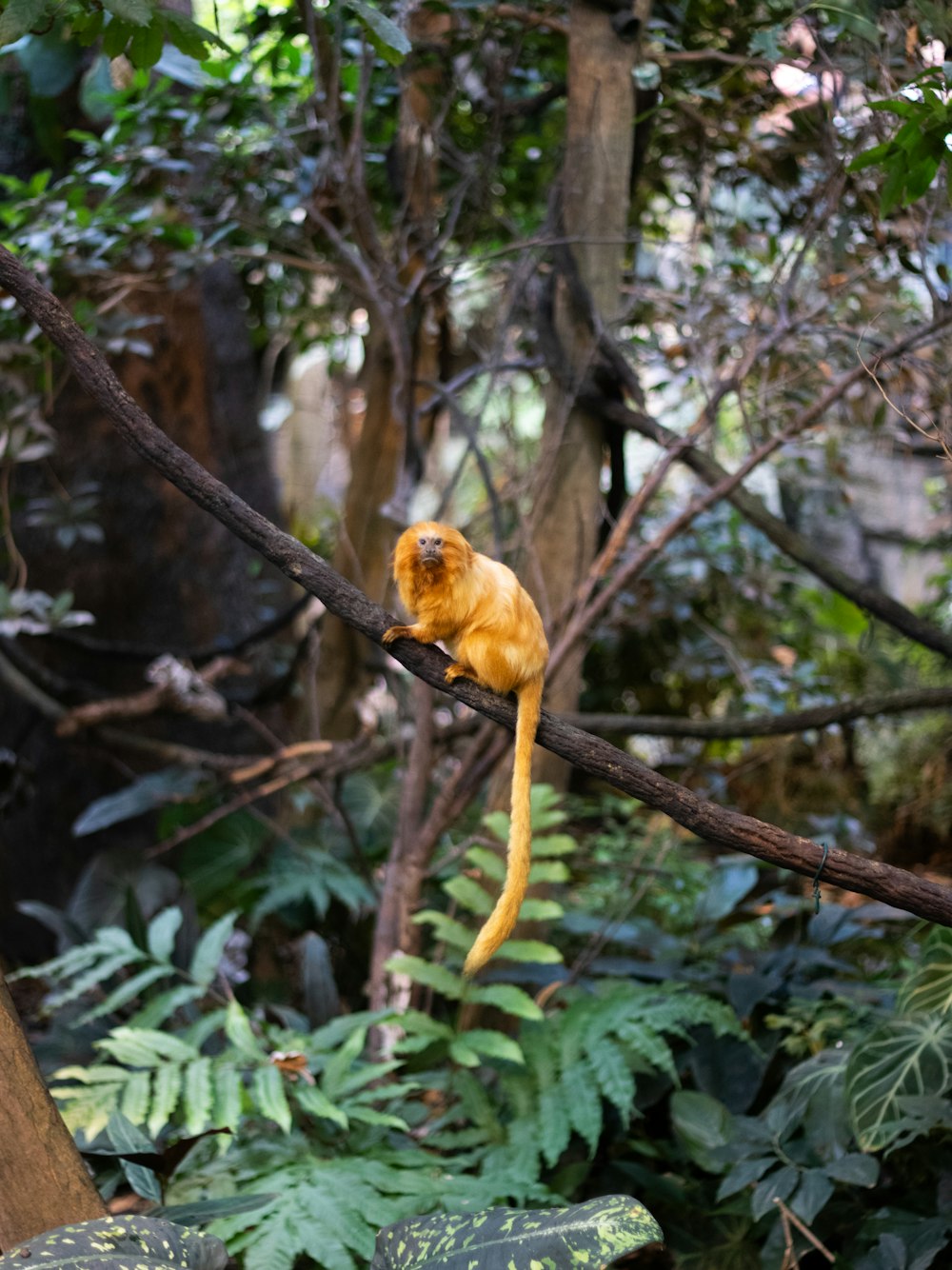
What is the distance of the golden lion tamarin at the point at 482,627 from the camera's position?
5.97 feet

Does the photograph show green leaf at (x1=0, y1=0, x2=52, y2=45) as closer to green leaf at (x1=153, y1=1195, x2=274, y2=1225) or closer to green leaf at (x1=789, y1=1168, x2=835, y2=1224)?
green leaf at (x1=153, y1=1195, x2=274, y2=1225)

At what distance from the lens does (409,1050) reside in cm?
258

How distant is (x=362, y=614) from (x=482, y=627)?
25cm

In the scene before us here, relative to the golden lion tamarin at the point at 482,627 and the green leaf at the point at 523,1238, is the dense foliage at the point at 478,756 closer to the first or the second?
the green leaf at the point at 523,1238

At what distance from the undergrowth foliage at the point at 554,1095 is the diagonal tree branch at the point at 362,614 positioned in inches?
32.7

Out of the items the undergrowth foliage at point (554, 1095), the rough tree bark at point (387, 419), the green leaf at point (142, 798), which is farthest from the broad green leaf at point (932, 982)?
the green leaf at point (142, 798)

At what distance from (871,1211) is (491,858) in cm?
116

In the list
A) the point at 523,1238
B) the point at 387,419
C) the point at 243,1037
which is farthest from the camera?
the point at 387,419

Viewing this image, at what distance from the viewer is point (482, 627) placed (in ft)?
6.19

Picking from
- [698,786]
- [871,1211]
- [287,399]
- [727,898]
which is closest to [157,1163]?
[871,1211]

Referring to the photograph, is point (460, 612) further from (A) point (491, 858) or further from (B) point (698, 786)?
(B) point (698, 786)

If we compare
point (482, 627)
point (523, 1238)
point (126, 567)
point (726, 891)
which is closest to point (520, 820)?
point (482, 627)

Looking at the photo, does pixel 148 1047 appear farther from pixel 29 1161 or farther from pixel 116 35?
pixel 116 35

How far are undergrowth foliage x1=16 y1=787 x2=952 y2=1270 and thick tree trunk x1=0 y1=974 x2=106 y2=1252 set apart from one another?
1.19 feet
